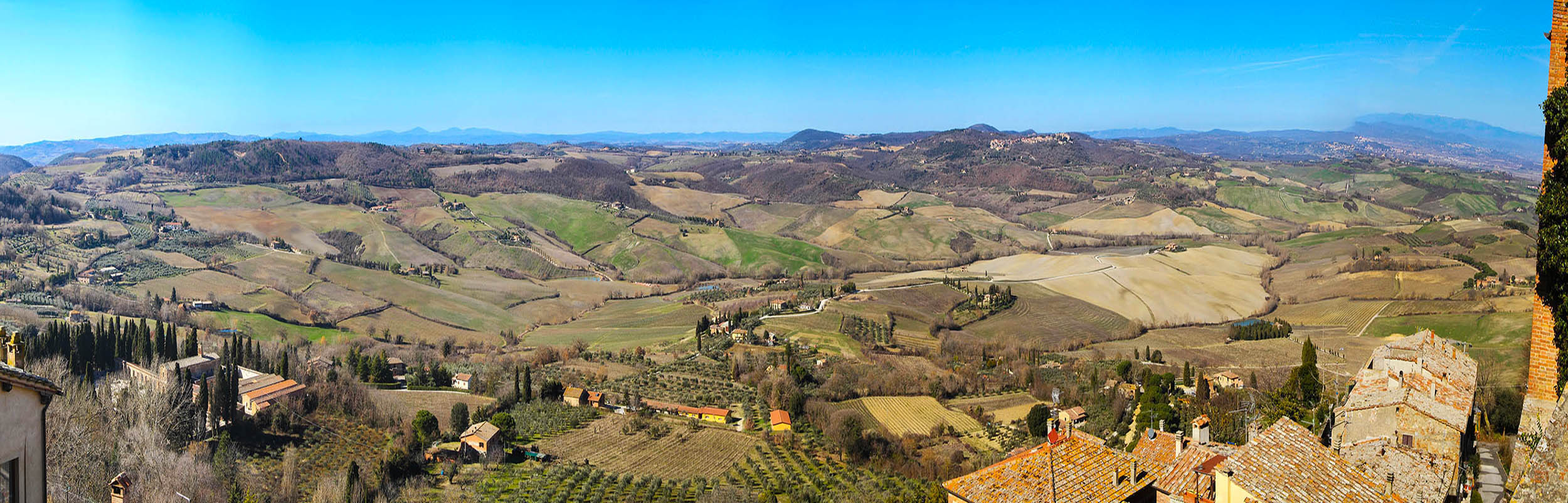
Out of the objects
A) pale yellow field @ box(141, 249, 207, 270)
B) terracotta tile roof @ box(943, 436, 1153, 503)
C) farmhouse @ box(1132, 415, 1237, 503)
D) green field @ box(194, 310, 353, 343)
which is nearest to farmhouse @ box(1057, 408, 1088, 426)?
farmhouse @ box(1132, 415, 1237, 503)

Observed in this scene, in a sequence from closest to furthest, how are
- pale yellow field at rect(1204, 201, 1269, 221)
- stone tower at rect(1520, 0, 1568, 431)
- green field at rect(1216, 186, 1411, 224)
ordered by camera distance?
stone tower at rect(1520, 0, 1568, 431) → green field at rect(1216, 186, 1411, 224) → pale yellow field at rect(1204, 201, 1269, 221)

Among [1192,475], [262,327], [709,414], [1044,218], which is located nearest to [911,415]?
[709,414]

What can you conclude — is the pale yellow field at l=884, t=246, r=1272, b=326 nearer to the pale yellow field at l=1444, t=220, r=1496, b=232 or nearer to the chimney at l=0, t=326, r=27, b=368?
the pale yellow field at l=1444, t=220, r=1496, b=232

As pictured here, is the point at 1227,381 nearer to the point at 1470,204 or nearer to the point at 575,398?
the point at 575,398

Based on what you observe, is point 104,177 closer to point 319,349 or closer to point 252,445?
point 319,349

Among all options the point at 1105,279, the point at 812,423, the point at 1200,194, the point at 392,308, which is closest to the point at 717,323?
the point at 812,423

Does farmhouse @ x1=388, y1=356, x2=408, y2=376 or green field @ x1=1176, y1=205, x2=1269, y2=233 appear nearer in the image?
farmhouse @ x1=388, y1=356, x2=408, y2=376
